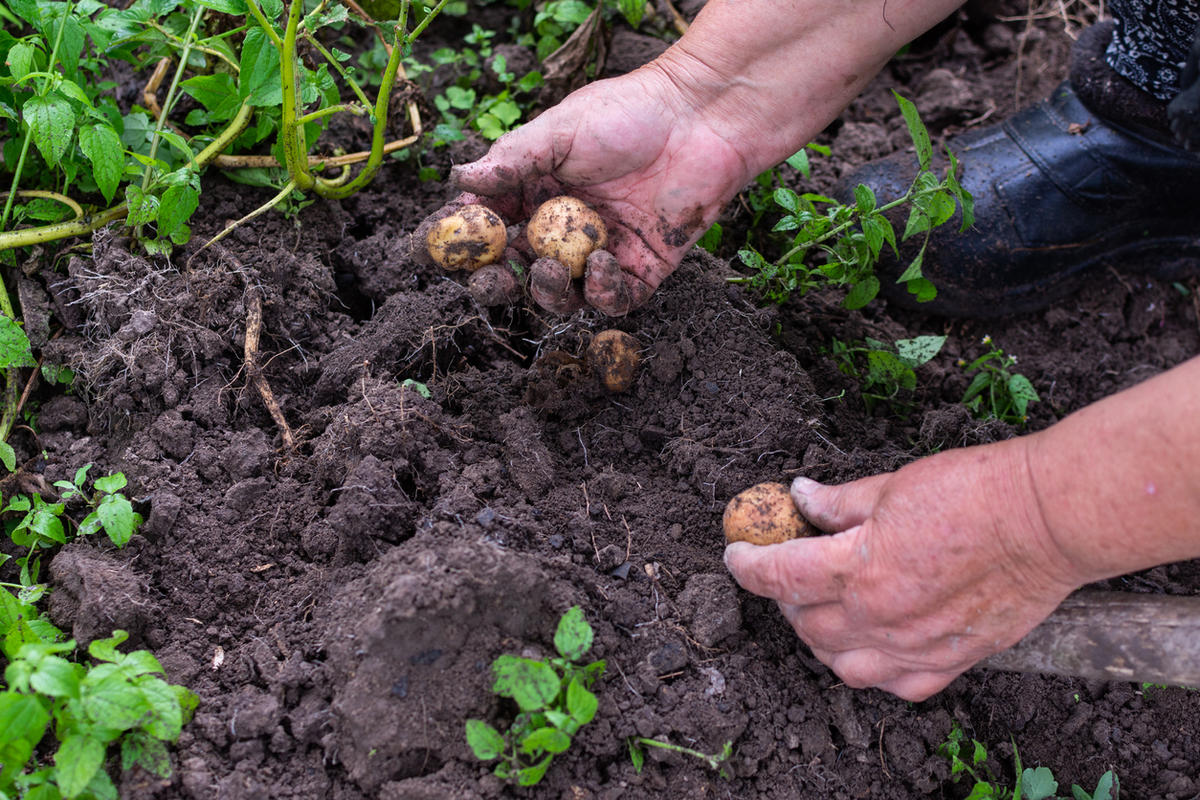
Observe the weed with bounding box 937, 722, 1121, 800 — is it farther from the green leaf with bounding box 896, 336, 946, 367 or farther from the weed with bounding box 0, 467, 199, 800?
the weed with bounding box 0, 467, 199, 800

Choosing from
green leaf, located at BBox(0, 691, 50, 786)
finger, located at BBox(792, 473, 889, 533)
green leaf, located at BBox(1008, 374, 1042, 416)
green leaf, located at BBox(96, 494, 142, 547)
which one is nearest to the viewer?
green leaf, located at BBox(0, 691, 50, 786)

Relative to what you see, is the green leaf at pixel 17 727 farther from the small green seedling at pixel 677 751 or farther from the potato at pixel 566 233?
the potato at pixel 566 233

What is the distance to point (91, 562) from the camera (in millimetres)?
1836

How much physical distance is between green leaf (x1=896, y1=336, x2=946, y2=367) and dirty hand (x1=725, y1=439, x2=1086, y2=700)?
2.76 ft

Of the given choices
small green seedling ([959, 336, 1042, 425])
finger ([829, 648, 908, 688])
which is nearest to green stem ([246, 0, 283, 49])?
finger ([829, 648, 908, 688])

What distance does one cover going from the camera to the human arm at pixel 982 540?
1.32 meters

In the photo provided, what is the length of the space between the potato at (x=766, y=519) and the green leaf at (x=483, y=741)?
26.2 inches

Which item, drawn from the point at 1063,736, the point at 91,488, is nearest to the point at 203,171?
the point at 91,488

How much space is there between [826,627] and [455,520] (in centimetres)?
80

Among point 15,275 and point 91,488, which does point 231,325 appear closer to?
point 91,488

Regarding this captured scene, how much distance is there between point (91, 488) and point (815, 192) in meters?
2.35

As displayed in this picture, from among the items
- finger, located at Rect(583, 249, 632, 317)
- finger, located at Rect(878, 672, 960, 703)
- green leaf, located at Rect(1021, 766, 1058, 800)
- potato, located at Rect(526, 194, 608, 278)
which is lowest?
green leaf, located at Rect(1021, 766, 1058, 800)

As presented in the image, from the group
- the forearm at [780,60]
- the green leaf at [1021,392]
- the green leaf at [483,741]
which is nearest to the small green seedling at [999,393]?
the green leaf at [1021,392]

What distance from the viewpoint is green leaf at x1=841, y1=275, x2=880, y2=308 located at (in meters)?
2.38
